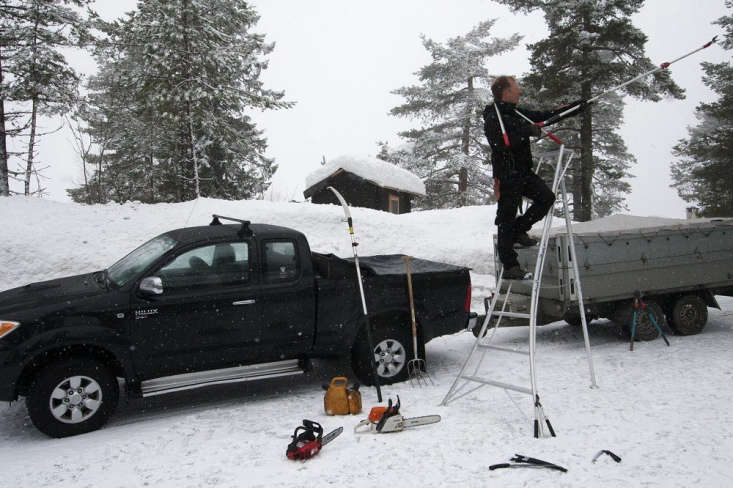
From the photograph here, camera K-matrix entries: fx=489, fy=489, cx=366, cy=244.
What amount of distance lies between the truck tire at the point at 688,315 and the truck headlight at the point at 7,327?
9.69 metres

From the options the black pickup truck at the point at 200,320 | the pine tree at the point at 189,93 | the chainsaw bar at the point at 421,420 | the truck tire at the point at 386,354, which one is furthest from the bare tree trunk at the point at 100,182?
the chainsaw bar at the point at 421,420

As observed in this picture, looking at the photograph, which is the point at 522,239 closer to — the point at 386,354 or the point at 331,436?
the point at 386,354

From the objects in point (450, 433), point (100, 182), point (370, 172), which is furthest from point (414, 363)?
point (100, 182)

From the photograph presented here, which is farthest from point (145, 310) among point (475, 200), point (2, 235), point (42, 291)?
point (475, 200)

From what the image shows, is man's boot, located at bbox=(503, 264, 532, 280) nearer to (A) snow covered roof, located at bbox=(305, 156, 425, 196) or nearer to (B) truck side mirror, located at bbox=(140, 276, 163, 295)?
(B) truck side mirror, located at bbox=(140, 276, 163, 295)

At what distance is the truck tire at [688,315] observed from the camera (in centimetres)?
866

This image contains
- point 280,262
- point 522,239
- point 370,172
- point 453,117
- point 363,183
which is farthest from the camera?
point 453,117

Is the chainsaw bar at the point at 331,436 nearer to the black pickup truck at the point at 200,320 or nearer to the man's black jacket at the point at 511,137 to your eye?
the black pickup truck at the point at 200,320

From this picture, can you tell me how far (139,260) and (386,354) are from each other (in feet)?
10.8

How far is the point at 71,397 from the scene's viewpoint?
4.98m

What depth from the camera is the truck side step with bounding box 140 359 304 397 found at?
206 inches

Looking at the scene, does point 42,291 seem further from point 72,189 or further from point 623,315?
point 72,189

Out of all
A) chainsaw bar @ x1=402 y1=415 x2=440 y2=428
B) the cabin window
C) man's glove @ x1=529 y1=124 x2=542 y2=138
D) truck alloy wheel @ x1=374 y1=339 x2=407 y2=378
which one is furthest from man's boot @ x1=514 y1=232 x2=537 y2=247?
the cabin window

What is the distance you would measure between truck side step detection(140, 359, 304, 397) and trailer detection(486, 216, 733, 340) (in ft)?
13.5
